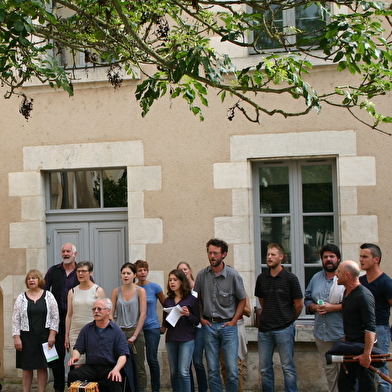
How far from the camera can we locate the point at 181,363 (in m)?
7.21

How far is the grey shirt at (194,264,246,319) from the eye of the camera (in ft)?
23.8

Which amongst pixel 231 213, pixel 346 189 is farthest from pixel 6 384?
pixel 346 189

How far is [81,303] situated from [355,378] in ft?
10.2

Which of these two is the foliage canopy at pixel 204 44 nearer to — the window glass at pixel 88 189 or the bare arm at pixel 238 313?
the bare arm at pixel 238 313

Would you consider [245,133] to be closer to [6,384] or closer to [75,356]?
[75,356]

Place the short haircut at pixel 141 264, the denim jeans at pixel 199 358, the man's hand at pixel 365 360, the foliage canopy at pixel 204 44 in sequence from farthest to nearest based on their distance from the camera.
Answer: the short haircut at pixel 141 264, the denim jeans at pixel 199 358, the man's hand at pixel 365 360, the foliage canopy at pixel 204 44

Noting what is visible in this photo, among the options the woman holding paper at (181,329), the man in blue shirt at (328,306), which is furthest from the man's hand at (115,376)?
the man in blue shirt at (328,306)

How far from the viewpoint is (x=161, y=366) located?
27.8 feet

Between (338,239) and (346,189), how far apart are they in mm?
647

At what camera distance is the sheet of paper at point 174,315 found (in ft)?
23.6

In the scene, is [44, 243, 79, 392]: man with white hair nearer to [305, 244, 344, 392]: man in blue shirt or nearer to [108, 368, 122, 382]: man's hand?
[108, 368, 122, 382]: man's hand

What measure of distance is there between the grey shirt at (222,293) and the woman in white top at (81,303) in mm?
1208

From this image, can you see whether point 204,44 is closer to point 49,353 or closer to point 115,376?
point 115,376

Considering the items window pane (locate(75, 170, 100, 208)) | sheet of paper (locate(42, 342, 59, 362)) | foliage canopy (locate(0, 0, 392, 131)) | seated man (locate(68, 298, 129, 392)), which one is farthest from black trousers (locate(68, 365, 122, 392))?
window pane (locate(75, 170, 100, 208))
